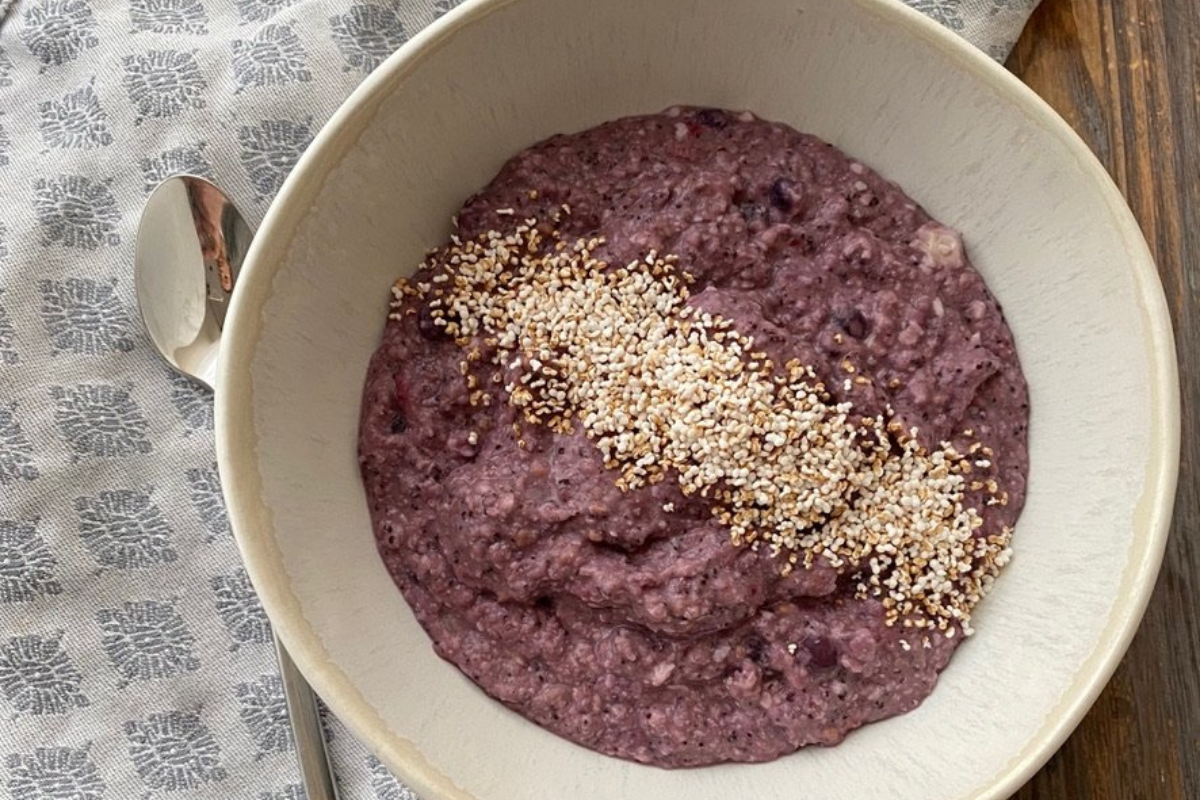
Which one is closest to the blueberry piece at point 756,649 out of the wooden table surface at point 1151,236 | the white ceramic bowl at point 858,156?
the white ceramic bowl at point 858,156

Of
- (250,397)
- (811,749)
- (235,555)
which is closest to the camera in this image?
(250,397)

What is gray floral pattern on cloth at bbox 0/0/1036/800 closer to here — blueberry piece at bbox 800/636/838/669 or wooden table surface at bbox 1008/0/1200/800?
wooden table surface at bbox 1008/0/1200/800

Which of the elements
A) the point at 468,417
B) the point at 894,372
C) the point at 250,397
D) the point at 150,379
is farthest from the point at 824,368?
the point at 150,379

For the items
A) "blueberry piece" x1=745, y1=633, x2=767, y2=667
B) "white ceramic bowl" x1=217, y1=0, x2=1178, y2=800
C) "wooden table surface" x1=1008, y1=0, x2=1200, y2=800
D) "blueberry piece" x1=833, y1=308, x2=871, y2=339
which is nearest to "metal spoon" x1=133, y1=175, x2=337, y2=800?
"white ceramic bowl" x1=217, y1=0, x2=1178, y2=800

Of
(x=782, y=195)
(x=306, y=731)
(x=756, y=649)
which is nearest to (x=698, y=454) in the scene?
(x=756, y=649)

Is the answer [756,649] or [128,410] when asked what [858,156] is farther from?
[128,410]

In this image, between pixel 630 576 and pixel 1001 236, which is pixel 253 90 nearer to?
pixel 630 576

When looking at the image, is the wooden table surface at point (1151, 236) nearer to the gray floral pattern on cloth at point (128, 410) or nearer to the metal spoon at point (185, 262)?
the gray floral pattern on cloth at point (128, 410)
